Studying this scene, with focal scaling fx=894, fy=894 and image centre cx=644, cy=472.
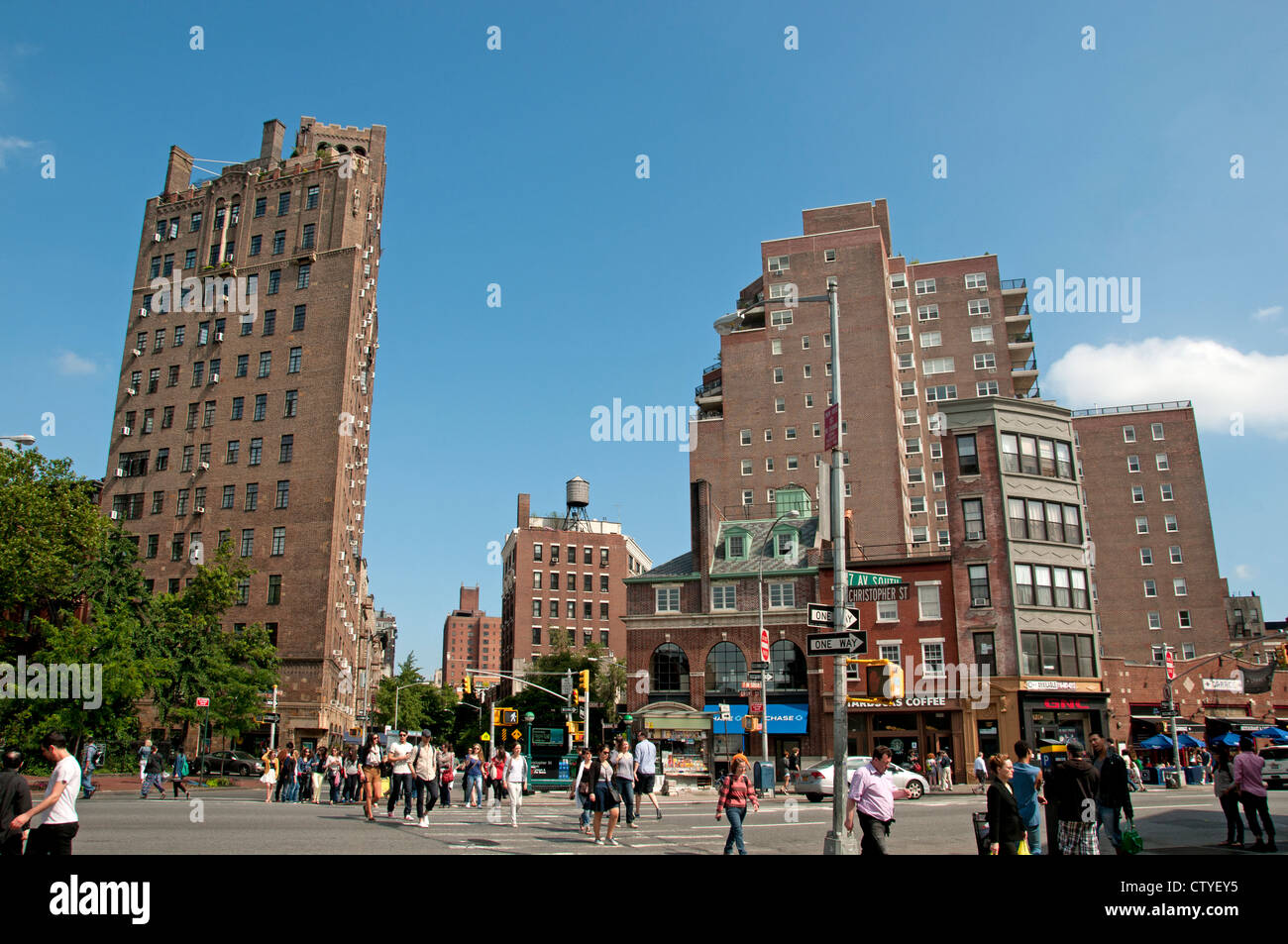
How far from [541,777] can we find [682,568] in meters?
21.3

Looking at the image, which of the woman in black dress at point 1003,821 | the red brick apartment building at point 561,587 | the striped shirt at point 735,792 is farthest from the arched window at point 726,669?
the red brick apartment building at point 561,587

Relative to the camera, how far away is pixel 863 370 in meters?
76.8

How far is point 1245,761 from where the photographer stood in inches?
592

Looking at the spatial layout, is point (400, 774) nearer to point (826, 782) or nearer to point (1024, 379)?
point (826, 782)

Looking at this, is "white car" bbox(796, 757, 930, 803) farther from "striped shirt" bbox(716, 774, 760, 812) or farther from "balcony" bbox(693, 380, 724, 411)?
"balcony" bbox(693, 380, 724, 411)

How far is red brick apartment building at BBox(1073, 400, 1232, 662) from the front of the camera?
251 feet

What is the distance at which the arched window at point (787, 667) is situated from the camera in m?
50.0

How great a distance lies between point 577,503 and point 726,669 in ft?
215

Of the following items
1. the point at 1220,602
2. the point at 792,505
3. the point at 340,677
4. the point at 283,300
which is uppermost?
the point at 283,300

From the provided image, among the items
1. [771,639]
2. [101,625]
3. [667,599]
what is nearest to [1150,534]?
[771,639]

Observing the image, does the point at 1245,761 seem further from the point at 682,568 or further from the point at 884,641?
the point at 682,568

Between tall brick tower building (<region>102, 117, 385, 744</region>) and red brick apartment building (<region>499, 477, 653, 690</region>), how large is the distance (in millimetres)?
29065
